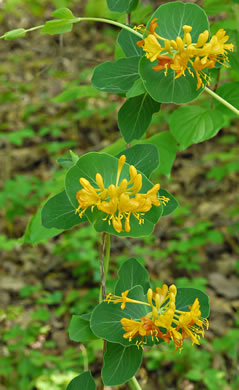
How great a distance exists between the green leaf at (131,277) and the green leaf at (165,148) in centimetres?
29

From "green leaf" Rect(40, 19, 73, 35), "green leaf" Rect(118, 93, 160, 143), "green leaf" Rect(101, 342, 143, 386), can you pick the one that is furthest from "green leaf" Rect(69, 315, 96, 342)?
"green leaf" Rect(40, 19, 73, 35)

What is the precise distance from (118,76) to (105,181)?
0.24 meters

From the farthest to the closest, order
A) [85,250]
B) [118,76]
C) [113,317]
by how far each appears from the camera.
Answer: [85,250], [118,76], [113,317]

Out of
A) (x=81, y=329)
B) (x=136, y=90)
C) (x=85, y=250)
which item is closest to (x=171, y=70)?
(x=136, y=90)

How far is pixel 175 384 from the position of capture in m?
2.01

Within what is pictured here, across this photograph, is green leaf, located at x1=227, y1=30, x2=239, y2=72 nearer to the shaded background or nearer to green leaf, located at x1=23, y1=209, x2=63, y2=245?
the shaded background

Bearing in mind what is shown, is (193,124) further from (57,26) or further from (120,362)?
(120,362)

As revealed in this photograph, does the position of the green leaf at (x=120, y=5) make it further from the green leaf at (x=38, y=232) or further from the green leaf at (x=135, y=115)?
the green leaf at (x=38, y=232)

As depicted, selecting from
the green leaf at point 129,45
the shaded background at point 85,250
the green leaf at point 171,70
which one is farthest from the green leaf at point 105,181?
the shaded background at point 85,250

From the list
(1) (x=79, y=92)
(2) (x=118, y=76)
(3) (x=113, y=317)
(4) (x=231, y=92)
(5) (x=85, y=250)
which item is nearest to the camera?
(3) (x=113, y=317)

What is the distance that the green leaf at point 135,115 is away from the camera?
0.75 metres

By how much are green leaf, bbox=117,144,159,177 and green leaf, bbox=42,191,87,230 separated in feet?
0.36

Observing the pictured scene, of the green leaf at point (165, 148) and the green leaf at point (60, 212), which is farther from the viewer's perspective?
the green leaf at point (165, 148)

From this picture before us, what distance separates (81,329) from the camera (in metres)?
0.66
